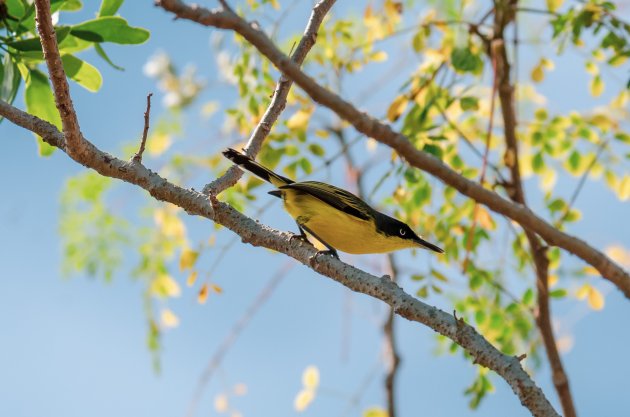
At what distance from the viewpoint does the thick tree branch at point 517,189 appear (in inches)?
162

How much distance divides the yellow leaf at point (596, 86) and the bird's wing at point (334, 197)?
7.45ft

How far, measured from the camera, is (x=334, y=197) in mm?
3592

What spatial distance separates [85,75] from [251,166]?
876 millimetres

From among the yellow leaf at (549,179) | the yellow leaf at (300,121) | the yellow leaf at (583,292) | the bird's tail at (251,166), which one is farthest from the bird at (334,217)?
the yellow leaf at (549,179)

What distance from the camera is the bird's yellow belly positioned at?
3.46m

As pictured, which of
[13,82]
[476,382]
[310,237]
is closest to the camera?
[13,82]

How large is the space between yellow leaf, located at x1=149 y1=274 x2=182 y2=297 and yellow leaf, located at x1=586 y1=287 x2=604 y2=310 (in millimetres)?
2766

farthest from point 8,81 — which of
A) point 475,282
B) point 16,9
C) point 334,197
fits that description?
point 475,282

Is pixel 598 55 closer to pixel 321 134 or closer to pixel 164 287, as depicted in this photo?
pixel 321 134

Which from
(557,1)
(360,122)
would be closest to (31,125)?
(360,122)

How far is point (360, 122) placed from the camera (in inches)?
80.4

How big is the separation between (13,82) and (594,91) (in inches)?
146

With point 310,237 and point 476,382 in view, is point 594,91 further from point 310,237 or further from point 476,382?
point 310,237

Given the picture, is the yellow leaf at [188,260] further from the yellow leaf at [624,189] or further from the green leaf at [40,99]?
the yellow leaf at [624,189]
